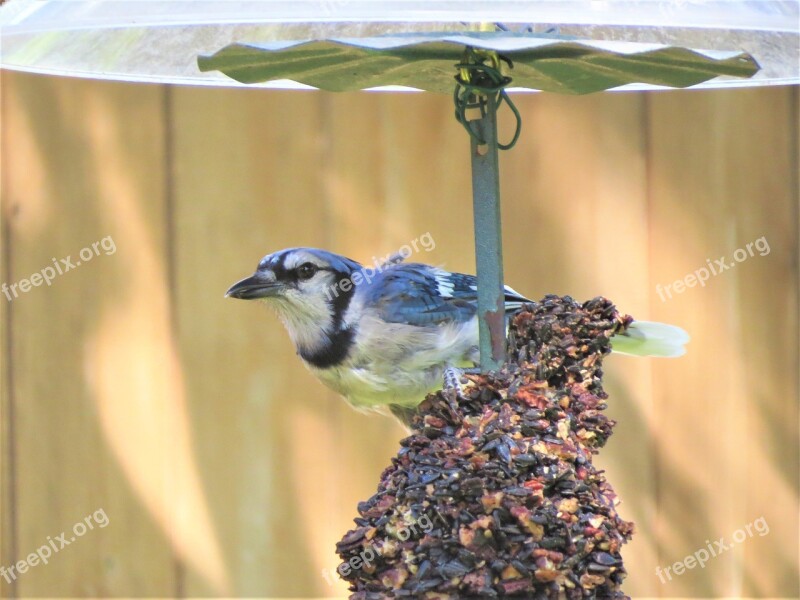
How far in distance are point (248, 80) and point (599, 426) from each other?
618 mm

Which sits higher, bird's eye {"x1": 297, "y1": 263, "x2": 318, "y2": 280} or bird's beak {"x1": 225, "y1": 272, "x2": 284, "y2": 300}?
bird's eye {"x1": 297, "y1": 263, "x2": 318, "y2": 280}

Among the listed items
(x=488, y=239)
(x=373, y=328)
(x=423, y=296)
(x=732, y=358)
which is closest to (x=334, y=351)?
(x=373, y=328)

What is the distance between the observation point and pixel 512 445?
1.29 metres

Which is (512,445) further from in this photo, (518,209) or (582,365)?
(518,209)

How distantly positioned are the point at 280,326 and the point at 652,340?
1042 mm

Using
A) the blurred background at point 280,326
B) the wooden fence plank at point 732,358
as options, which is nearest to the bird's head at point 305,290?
the blurred background at point 280,326

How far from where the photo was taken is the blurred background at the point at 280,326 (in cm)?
264

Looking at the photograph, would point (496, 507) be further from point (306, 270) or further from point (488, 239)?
point (306, 270)

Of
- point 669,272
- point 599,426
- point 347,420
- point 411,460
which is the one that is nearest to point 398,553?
point 411,460

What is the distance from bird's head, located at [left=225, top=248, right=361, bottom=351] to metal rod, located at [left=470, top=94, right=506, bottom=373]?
1.41 feet

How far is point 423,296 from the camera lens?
190 centimetres

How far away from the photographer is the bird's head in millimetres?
1750

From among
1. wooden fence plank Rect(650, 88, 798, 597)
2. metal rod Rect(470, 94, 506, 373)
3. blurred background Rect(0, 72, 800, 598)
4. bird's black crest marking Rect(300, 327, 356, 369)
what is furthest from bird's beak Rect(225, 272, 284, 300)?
wooden fence plank Rect(650, 88, 798, 597)

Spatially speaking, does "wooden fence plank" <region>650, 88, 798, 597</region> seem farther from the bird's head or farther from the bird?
the bird's head
